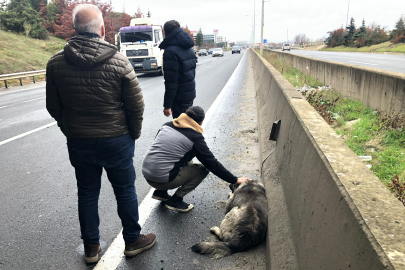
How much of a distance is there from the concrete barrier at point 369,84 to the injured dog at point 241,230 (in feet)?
12.3

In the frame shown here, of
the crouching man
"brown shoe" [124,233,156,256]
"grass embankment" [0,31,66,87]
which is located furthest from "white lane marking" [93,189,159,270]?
"grass embankment" [0,31,66,87]

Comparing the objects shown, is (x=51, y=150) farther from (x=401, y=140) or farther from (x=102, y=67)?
(x=401, y=140)

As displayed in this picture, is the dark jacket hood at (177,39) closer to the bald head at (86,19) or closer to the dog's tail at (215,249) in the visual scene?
the bald head at (86,19)

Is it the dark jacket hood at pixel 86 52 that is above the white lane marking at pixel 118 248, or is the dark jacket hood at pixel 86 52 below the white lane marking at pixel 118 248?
above

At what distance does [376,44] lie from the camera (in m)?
50.4

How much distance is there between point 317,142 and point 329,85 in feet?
30.0

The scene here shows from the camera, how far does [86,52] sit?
8.82 feet

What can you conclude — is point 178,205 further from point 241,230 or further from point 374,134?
point 374,134

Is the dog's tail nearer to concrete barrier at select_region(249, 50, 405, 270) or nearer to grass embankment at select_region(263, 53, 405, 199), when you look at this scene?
concrete barrier at select_region(249, 50, 405, 270)

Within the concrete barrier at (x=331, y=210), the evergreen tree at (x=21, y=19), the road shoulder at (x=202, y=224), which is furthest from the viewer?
the evergreen tree at (x=21, y=19)

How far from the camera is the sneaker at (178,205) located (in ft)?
13.3

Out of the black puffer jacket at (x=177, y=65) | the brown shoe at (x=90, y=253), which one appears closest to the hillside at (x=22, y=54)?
the black puffer jacket at (x=177, y=65)

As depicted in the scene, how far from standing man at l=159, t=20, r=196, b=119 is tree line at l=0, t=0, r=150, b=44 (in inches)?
1248

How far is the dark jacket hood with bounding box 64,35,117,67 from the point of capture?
105 inches
